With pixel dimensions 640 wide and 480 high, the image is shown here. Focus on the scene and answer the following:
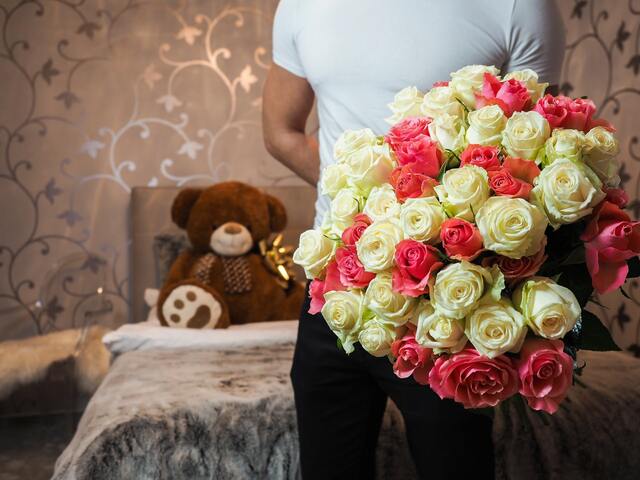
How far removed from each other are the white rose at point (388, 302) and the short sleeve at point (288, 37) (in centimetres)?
67

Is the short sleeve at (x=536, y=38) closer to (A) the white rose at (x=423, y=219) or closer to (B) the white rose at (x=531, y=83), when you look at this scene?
(B) the white rose at (x=531, y=83)

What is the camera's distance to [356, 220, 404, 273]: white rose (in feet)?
2.91

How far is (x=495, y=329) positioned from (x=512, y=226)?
0.12 m

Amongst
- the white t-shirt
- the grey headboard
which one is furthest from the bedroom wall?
the white t-shirt

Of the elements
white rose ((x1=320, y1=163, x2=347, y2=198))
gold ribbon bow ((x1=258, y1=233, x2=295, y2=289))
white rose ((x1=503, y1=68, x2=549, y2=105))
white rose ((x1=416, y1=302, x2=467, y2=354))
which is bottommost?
gold ribbon bow ((x1=258, y1=233, x2=295, y2=289))

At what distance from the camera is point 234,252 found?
2.99 m

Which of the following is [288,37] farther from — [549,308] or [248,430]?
[248,430]

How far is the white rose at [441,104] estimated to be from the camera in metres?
0.98

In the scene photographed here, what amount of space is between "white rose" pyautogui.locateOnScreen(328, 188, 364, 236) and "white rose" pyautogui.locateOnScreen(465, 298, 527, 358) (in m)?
0.21

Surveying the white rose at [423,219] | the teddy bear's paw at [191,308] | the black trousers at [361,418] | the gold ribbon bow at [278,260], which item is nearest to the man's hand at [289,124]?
the black trousers at [361,418]

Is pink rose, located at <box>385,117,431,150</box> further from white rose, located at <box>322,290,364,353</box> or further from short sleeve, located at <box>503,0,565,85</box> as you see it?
short sleeve, located at <box>503,0,565,85</box>

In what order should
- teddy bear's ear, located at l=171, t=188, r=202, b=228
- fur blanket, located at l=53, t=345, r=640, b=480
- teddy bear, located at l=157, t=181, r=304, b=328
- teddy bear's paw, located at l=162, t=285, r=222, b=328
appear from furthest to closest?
teddy bear's ear, located at l=171, t=188, r=202, b=228
teddy bear, located at l=157, t=181, r=304, b=328
teddy bear's paw, located at l=162, t=285, r=222, b=328
fur blanket, located at l=53, t=345, r=640, b=480

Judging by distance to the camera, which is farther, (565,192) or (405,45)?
(405,45)

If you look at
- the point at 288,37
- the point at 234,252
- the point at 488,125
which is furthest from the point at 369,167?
the point at 234,252
